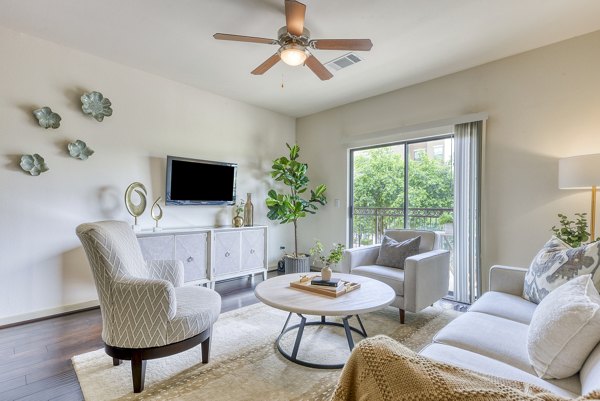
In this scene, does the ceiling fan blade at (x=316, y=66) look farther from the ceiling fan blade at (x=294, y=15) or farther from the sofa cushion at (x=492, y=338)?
the sofa cushion at (x=492, y=338)

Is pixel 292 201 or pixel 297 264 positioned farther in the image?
pixel 292 201

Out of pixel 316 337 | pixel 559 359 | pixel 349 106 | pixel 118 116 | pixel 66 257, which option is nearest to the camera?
pixel 559 359

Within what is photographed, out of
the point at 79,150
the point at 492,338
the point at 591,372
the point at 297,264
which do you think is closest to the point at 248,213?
the point at 297,264

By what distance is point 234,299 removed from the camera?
346 cm

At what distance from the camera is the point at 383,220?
4332 millimetres

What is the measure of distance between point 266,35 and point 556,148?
2.99 meters

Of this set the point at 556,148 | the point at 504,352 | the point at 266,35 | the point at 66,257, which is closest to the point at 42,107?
the point at 66,257

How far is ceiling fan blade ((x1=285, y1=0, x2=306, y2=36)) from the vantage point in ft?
6.44

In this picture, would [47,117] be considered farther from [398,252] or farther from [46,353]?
[398,252]

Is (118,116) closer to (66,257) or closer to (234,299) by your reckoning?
(66,257)

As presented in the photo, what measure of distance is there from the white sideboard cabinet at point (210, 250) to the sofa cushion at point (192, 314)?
3.97 ft

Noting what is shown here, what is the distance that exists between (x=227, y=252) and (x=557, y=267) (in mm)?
3289

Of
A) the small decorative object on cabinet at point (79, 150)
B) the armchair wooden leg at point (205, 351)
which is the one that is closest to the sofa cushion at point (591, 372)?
the armchair wooden leg at point (205, 351)

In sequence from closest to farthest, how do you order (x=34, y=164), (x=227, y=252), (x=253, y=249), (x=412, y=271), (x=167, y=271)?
(x=167, y=271) < (x=412, y=271) < (x=34, y=164) < (x=227, y=252) < (x=253, y=249)
